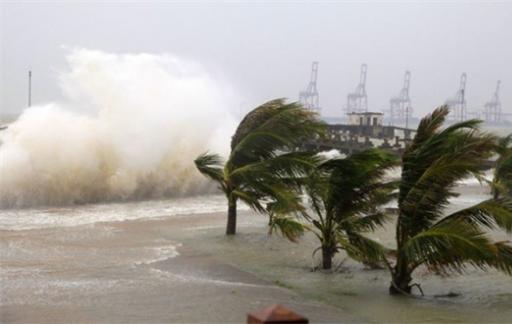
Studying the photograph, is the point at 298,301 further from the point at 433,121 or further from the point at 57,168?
the point at 57,168

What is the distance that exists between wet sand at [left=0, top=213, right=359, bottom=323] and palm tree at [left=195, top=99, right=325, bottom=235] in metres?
1.33

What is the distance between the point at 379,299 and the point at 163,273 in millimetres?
3121

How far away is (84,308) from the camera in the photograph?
818cm

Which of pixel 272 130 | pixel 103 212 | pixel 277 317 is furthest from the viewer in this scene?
pixel 103 212

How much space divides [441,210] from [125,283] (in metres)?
4.21

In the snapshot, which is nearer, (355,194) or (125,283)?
(125,283)

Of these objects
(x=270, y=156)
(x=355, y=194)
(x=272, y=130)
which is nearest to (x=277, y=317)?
(x=355, y=194)

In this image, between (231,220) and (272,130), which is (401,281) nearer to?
(272,130)

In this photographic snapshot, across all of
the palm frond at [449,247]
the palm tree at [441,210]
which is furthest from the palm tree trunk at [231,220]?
the palm frond at [449,247]

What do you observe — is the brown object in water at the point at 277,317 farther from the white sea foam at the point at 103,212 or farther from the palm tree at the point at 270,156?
the white sea foam at the point at 103,212

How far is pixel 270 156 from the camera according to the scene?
13.2 m

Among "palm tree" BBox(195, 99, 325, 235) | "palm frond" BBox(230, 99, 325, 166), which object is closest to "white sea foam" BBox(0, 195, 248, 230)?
Result: "palm tree" BBox(195, 99, 325, 235)

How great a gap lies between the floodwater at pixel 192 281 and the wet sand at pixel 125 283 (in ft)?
0.05

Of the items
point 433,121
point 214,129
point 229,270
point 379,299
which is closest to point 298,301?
point 379,299
